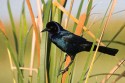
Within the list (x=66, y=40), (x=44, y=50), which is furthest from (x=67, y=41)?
(x=44, y=50)

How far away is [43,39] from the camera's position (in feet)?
4.25

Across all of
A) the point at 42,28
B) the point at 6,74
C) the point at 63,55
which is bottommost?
the point at 6,74

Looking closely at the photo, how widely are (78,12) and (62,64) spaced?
16cm

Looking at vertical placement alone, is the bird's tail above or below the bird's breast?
above

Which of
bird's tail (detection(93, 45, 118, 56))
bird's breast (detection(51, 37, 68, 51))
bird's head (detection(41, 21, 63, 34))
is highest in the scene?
bird's head (detection(41, 21, 63, 34))

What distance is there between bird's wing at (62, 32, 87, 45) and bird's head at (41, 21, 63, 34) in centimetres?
3

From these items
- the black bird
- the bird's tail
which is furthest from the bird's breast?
the bird's tail

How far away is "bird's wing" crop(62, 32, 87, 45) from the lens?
138 centimetres

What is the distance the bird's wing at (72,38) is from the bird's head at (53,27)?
0.10ft

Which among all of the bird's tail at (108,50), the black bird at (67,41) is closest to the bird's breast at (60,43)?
the black bird at (67,41)

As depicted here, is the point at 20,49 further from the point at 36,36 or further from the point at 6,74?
the point at 6,74

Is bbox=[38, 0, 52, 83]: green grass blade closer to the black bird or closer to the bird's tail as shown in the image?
the black bird

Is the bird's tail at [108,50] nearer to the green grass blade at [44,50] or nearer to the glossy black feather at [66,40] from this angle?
the glossy black feather at [66,40]

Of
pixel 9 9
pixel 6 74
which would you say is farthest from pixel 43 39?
pixel 6 74
